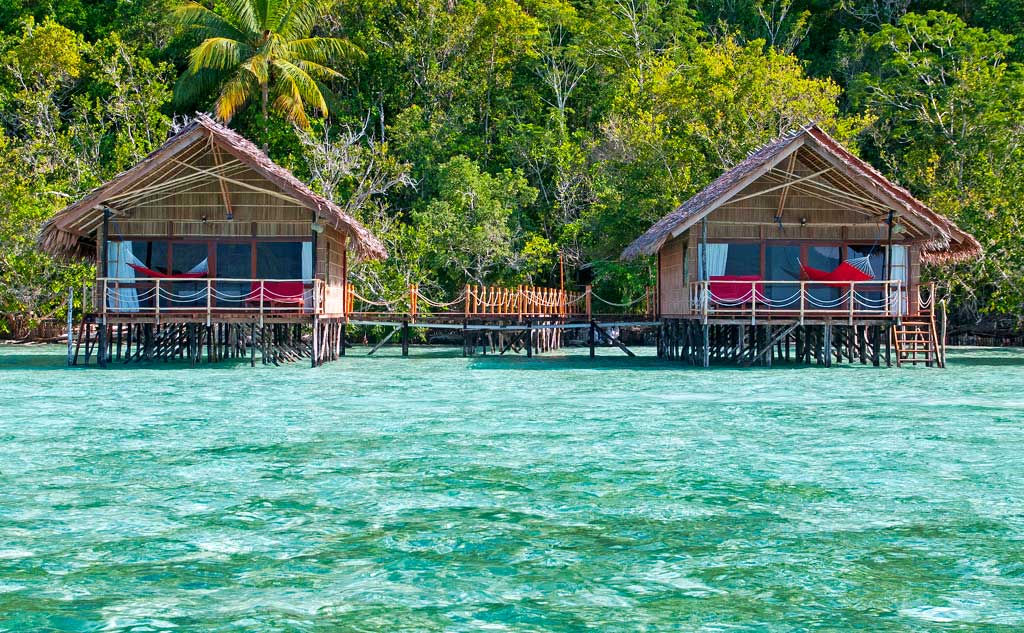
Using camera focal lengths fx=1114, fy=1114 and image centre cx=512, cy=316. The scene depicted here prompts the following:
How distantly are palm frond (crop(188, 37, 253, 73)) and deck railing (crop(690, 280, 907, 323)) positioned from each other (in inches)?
731

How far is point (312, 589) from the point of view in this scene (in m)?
5.64

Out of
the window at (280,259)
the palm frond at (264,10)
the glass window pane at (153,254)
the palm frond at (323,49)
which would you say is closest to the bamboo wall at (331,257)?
the window at (280,259)

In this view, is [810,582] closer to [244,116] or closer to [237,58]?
[237,58]

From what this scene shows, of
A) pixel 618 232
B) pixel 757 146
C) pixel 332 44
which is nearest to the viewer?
pixel 757 146

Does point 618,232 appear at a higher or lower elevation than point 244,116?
lower

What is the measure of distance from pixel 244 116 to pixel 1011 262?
82.0 ft

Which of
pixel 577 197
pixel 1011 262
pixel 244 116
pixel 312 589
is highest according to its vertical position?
pixel 244 116

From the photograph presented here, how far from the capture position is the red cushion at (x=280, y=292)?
22.9m

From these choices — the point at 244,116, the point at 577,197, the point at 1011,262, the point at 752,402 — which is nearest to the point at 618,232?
the point at 577,197

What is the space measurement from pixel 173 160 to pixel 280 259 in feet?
10.4

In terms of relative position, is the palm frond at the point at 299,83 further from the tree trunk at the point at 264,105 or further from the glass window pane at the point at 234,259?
the glass window pane at the point at 234,259

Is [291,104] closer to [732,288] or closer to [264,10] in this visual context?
[264,10]

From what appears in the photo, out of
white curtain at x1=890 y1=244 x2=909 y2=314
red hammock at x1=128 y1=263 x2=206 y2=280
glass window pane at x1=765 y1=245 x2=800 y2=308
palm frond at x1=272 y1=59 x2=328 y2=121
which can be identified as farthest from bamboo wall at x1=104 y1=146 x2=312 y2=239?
palm frond at x1=272 y1=59 x2=328 y2=121

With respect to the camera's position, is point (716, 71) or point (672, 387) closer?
Result: point (672, 387)
